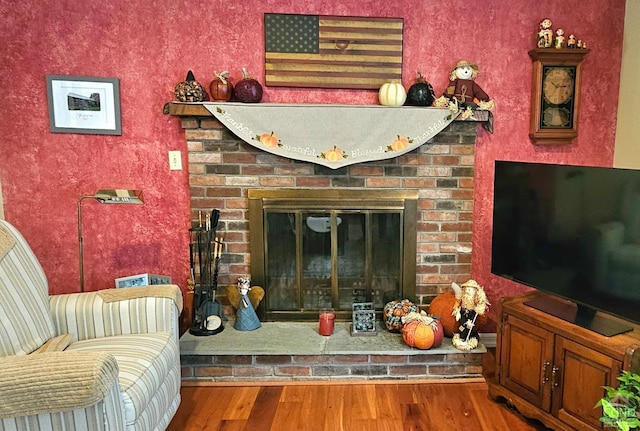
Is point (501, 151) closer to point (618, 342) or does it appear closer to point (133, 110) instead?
point (618, 342)

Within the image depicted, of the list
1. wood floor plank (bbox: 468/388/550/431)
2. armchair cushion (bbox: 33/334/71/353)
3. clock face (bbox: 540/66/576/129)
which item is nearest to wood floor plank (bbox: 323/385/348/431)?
wood floor plank (bbox: 468/388/550/431)

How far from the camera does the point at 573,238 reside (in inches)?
85.0

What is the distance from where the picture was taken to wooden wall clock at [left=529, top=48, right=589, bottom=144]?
2.76 meters

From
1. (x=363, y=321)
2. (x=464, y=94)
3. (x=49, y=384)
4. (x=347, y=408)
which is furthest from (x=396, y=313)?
(x=49, y=384)

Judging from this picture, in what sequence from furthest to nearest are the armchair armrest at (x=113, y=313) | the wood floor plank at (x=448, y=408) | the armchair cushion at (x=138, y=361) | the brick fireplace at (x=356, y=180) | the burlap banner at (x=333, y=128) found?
1. the brick fireplace at (x=356, y=180)
2. the burlap banner at (x=333, y=128)
3. the wood floor plank at (x=448, y=408)
4. the armchair armrest at (x=113, y=313)
5. the armchair cushion at (x=138, y=361)

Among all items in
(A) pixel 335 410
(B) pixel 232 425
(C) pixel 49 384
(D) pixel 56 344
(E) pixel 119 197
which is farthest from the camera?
(E) pixel 119 197

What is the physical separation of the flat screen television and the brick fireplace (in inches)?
14.9

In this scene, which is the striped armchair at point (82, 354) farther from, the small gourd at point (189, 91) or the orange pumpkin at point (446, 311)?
the orange pumpkin at point (446, 311)

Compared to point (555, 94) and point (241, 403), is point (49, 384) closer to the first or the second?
point (241, 403)

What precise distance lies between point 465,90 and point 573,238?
3.47 feet

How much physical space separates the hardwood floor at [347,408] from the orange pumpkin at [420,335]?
227mm

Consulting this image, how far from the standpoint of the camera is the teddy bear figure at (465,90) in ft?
8.97

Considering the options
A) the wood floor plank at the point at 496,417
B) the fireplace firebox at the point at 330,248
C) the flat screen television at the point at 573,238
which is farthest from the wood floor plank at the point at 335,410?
the flat screen television at the point at 573,238

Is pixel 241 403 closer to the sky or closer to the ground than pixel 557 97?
closer to the ground
